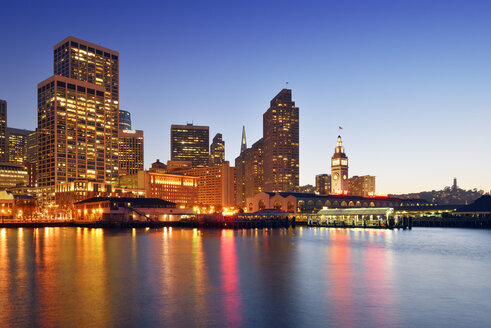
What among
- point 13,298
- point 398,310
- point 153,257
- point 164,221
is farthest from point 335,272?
point 164,221

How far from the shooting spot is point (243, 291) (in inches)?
1294

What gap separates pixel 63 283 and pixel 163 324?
16111 mm

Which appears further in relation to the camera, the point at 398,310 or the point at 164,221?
the point at 164,221

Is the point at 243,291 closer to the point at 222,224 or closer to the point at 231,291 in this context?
the point at 231,291

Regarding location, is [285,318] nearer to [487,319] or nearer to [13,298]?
[487,319]

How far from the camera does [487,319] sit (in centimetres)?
2522

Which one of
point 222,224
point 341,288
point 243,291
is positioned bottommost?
point 222,224

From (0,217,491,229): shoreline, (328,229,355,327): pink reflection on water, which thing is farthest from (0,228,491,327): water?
(0,217,491,229): shoreline

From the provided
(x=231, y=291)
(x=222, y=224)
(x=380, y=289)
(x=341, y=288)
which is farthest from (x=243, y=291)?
(x=222, y=224)

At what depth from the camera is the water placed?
24969 mm

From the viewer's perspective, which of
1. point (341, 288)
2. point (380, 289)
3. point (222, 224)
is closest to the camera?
point (380, 289)

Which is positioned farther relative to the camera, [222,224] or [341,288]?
[222,224]

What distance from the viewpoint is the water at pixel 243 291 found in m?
25.0

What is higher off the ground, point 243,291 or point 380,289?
point 243,291
